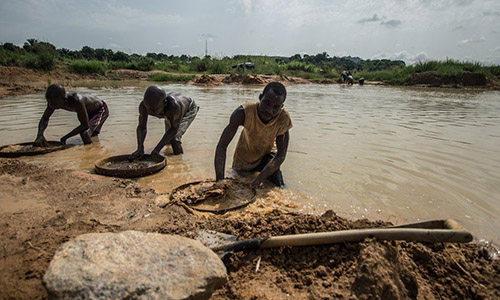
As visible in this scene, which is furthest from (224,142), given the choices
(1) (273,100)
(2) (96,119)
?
(2) (96,119)

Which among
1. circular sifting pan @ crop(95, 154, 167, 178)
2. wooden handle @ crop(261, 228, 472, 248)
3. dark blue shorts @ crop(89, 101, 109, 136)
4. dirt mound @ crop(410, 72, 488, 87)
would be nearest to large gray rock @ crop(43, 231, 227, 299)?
wooden handle @ crop(261, 228, 472, 248)

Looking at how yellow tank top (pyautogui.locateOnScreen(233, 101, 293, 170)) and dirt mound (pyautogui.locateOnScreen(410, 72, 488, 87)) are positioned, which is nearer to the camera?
yellow tank top (pyautogui.locateOnScreen(233, 101, 293, 170))

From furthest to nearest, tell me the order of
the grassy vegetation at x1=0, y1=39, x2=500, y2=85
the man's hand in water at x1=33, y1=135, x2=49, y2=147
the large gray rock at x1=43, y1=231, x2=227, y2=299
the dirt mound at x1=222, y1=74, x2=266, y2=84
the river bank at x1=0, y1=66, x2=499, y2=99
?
the dirt mound at x1=222, y1=74, x2=266, y2=84 → the grassy vegetation at x1=0, y1=39, x2=500, y2=85 → the river bank at x1=0, y1=66, x2=499, y2=99 → the man's hand in water at x1=33, y1=135, x2=49, y2=147 → the large gray rock at x1=43, y1=231, x2=227, y2=299

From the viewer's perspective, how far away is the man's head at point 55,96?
4.45 metres

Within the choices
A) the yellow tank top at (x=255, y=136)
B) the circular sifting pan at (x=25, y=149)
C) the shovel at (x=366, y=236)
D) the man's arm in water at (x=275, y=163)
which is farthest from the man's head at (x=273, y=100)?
the circular sifting pan at (x=25, y=149)

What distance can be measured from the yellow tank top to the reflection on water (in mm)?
273

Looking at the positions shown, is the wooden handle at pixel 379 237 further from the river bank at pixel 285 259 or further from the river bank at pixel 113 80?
the river bank at pixel 113 80

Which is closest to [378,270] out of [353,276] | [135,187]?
[353,276]

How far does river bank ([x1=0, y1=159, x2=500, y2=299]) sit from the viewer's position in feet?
4.81

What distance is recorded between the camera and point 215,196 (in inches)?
110

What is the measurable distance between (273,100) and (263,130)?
0.50m

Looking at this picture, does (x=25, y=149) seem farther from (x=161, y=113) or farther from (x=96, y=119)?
(x=161, y=113)

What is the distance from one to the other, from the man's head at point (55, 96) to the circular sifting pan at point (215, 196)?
119 inches

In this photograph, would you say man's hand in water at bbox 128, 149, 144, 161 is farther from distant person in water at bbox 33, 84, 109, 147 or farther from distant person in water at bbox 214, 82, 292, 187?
distant person in water at bbox 33, 84, 109, 147
